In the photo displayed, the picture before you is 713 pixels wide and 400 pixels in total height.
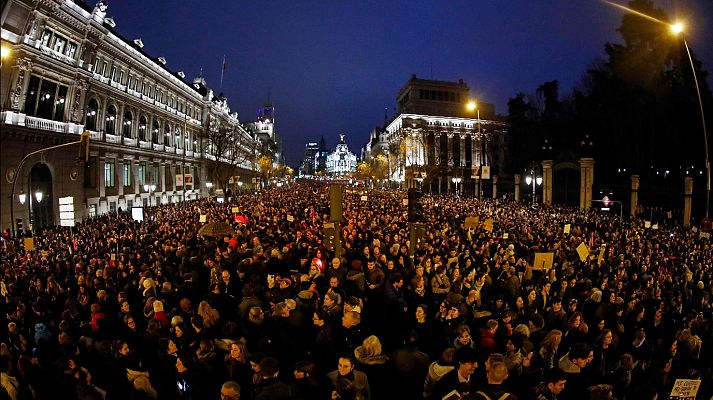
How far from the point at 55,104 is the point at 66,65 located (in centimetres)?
257

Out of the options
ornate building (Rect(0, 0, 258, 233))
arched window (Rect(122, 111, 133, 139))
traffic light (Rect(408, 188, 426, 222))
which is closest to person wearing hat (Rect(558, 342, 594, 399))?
traffic light (Rect(408, 188, 426, 222))

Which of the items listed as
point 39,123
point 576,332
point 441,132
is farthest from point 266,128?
point 576,332

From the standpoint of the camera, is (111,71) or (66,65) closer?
(66,65)

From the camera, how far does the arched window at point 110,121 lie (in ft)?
120

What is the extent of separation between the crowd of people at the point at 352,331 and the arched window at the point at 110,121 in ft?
89.7

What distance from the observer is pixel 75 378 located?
5.40 meters

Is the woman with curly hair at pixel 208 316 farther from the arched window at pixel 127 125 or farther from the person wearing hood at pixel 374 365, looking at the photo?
the arched window at pixel 127 125

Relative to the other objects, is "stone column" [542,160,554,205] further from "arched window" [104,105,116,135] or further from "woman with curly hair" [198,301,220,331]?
"arched window" [104,105,116,135]

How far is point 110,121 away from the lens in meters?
37.3

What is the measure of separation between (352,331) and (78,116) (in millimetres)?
31818

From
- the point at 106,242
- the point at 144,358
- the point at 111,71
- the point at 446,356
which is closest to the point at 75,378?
the point at 144,358

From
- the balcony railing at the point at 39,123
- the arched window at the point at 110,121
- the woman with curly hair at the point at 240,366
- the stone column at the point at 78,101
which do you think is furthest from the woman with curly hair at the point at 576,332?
the arched window at the point at 110,121

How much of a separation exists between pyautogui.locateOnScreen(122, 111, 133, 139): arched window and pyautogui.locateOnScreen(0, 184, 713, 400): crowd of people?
30.6 metres

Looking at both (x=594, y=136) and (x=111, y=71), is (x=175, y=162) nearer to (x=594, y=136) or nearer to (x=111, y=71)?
(x=111, y=71)
